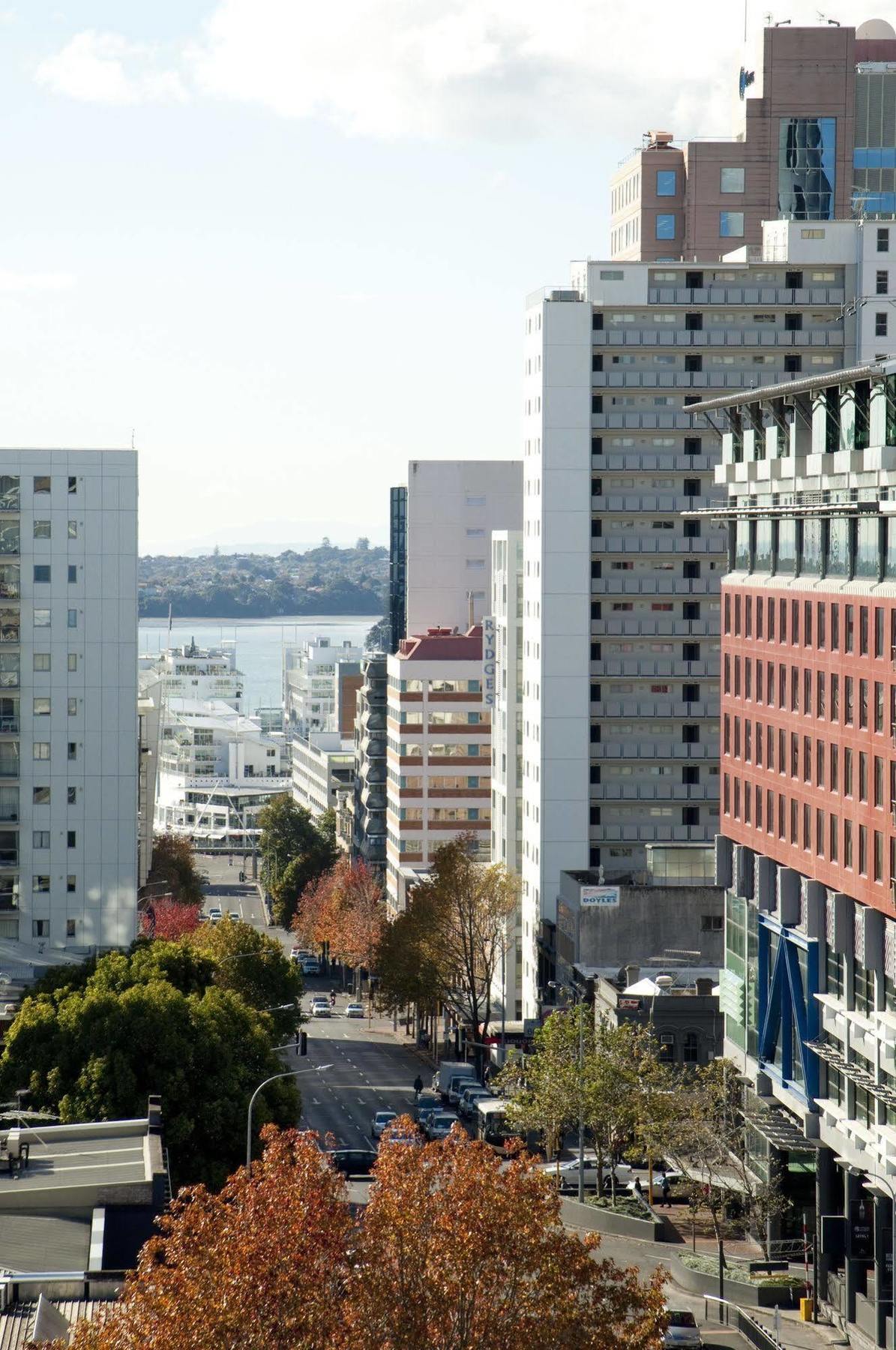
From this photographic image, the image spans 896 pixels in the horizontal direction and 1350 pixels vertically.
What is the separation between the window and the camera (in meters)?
149

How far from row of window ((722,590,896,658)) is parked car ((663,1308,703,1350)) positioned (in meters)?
20.8

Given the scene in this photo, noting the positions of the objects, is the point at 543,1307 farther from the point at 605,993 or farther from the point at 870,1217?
the point at 605,993

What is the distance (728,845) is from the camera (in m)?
85.2

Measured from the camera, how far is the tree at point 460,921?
131 m

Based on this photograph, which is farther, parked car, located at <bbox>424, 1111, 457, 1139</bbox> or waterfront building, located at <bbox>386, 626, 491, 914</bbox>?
waterfront building, located at <bbox>386, 626, 491, 914</bbox>

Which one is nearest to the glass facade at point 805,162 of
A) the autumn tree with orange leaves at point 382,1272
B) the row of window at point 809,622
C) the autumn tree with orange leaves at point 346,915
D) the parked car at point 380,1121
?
the autumn tree with orange leaves at point 346,915

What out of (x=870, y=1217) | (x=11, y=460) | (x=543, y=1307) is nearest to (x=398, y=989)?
(x=11, y=460)

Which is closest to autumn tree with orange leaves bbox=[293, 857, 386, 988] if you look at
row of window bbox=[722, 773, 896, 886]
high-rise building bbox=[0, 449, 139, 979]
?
high-rise building bbox=[0, 449, 139, 979]

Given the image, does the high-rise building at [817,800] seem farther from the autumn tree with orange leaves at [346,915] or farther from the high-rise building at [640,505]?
the autumn tree with orange leaves at [346,915]

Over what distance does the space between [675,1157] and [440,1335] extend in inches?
1804

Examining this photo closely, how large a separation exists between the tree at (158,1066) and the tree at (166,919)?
6785cm

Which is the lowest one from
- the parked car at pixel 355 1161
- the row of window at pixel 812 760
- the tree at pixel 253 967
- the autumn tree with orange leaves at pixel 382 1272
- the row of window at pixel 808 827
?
the parked car at pixel 355 1161

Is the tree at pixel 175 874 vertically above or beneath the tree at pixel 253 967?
beneath

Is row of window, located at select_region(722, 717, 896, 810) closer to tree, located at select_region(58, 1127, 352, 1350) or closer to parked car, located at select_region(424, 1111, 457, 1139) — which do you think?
parked car, located at select_region(424, 1111, 457, 1139)
